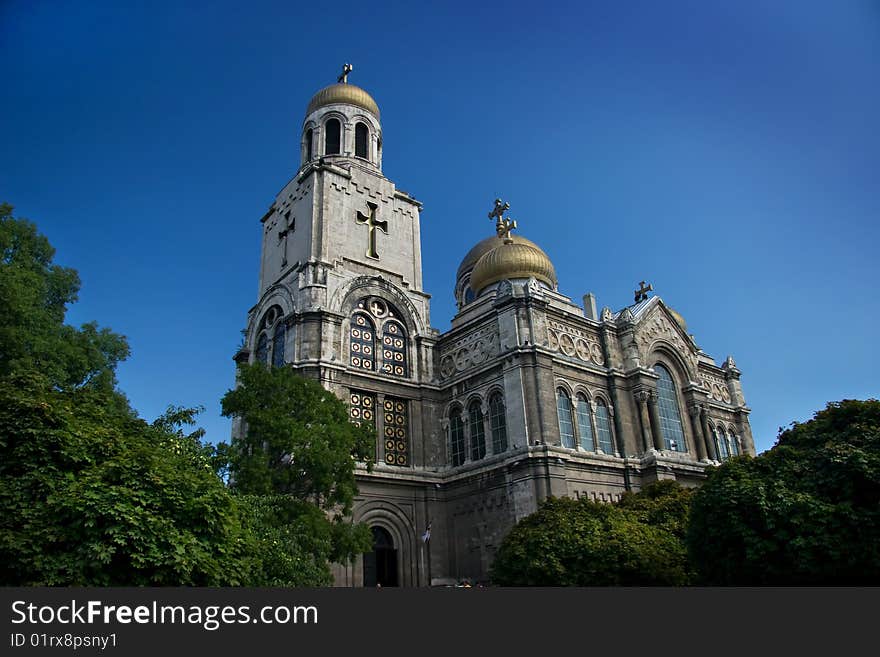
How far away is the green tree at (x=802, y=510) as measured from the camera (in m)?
15.6

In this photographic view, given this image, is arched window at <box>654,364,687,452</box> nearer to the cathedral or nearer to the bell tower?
the cathedral

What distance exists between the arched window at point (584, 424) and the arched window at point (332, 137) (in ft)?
67.9

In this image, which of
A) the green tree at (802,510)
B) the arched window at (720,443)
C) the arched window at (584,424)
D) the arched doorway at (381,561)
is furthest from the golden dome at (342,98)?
the green tree at (802,510)

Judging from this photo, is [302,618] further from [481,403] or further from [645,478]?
[645,478]

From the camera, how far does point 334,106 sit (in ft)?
136

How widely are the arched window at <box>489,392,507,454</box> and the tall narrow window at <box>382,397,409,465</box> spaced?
4.41 m

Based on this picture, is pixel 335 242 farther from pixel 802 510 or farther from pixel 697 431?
pixel 802 510

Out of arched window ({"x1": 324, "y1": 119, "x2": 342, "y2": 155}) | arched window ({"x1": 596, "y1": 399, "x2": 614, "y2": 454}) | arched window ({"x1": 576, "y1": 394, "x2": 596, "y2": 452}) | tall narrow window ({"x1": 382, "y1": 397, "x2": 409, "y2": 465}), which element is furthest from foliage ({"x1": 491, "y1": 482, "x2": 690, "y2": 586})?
arched window ({"x1": 324, "y1": 119, "x2": 342, "y2": 155})

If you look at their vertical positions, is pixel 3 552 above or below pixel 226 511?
below

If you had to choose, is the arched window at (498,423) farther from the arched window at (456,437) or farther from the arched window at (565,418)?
the arched window at (565,418)

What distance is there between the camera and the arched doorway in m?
30.1

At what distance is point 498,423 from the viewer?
31.8m

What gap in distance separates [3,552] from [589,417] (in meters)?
26.5

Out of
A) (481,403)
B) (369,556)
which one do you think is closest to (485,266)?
(481,403)
